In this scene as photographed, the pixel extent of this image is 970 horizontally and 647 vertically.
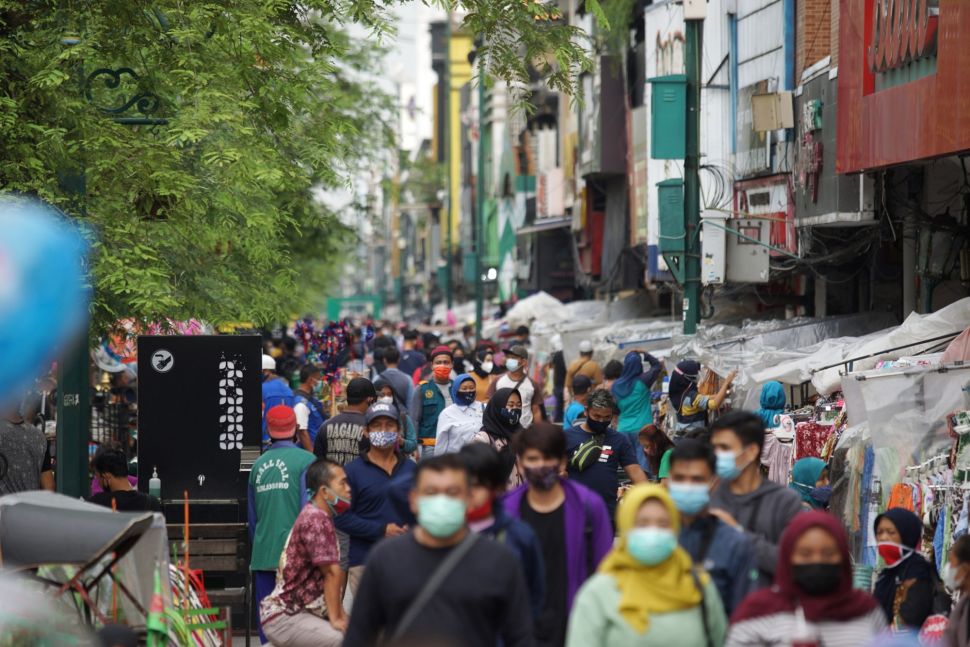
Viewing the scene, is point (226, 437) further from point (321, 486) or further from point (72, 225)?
point (321, 486)

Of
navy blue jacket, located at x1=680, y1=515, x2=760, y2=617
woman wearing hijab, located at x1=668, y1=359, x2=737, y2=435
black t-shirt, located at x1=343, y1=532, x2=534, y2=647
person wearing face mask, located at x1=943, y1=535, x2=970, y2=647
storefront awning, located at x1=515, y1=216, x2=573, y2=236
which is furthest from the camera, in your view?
storefront awning, located at x1=515, y1=216, x2=573, y2=236

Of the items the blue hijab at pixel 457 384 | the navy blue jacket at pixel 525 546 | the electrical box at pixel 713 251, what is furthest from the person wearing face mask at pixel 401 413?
the electrical box at pixel 713 251

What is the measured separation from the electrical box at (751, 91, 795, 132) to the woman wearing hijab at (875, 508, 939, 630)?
13.5 m

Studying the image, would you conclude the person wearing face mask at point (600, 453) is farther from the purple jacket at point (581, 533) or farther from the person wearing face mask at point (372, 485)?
the purple jacket at point (581, 533)

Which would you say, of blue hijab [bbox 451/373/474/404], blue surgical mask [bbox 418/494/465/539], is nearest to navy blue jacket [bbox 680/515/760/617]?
blue surgical mask [bbox 418/494/465/539]

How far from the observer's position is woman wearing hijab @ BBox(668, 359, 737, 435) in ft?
54.9

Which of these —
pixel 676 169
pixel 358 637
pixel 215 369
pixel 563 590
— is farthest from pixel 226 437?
pixel 676 169

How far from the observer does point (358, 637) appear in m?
6.45

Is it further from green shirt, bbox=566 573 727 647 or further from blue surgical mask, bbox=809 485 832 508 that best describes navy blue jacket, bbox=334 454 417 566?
green shirt, bbox=566 573 727 647

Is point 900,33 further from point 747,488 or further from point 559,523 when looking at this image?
point 559,523

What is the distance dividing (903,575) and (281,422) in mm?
4649

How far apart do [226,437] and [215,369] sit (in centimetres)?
55

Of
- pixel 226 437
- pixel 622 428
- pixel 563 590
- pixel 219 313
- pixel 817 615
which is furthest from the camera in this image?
pixel 622 428

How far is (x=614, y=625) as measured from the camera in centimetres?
614
